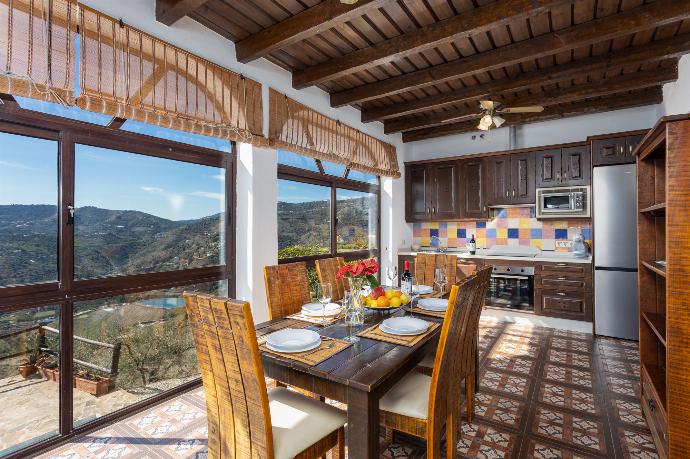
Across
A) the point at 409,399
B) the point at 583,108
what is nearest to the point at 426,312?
the point at 409,399

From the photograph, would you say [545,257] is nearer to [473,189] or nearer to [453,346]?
[473,189]

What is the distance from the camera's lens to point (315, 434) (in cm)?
138

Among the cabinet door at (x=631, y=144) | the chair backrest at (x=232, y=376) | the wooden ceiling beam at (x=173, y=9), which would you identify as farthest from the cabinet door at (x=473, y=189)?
the chair backrest at (x=232, y=376)

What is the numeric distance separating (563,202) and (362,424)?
413 cm

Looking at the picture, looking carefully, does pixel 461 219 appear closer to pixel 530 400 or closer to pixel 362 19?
pixel 530 400

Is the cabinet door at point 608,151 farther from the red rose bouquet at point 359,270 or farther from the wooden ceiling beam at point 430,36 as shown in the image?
the red rose bouquet at point 359,270

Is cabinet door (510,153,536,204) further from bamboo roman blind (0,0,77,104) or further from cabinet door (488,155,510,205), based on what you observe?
bamboo roman blind (0,0,77,104)

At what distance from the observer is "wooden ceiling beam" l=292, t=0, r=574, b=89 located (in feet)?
7.00

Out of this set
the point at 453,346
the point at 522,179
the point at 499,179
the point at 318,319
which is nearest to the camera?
the point at 453,346

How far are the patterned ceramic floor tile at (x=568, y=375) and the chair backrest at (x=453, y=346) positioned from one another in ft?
4.83

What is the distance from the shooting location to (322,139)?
3588 mm

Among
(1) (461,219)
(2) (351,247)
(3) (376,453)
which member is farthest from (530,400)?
(1) (461,219)

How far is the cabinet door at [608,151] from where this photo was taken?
12.2 ft

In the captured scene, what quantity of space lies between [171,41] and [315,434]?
253 centimetres
